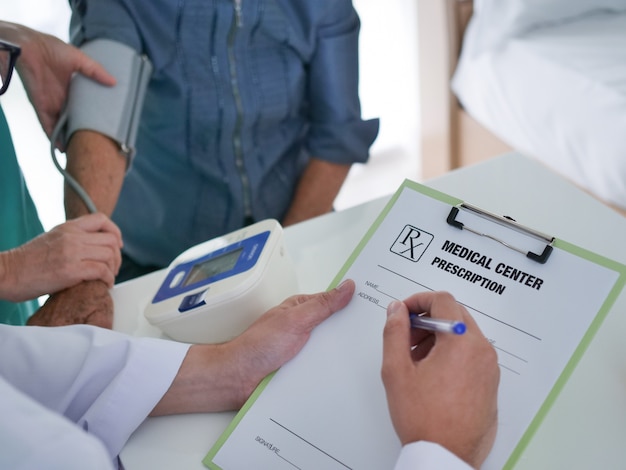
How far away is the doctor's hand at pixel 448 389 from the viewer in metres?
0.52

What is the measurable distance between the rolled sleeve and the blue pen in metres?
0.72

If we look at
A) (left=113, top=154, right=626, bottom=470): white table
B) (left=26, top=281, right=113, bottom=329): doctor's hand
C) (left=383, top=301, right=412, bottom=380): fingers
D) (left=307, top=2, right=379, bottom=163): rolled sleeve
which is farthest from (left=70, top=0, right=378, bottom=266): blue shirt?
(left=383, top=301, right=412, bottom=380): fingers

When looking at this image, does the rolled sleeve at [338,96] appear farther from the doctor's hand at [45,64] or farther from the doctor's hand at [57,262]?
the doctor's hand at [57,262]

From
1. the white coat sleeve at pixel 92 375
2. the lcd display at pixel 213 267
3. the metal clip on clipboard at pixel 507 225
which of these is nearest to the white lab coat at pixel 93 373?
the white coat sleeve at pixel 92 375

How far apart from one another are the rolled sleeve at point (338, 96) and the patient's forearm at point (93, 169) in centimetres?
42

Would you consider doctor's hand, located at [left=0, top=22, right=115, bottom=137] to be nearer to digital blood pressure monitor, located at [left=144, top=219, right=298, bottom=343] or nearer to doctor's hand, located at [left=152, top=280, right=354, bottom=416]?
digital blood pressure monitor, located at [left=144, top=219, right=298, bottom=343]

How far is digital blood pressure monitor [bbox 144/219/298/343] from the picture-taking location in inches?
28.3

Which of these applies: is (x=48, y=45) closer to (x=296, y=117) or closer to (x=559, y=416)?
(x=296, y=117)

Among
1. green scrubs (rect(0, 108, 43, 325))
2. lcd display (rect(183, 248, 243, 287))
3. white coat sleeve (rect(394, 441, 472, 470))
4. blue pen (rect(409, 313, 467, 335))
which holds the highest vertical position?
blue pen (rect(409, 313, 467, 335))

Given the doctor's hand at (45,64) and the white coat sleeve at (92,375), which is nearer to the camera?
the white coat sleeve at (92,375)

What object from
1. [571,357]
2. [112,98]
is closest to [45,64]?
[112,98]

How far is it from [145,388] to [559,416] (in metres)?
0.44

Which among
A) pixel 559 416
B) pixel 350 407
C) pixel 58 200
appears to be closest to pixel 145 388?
pixel 350 407

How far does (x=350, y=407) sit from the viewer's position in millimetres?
614
